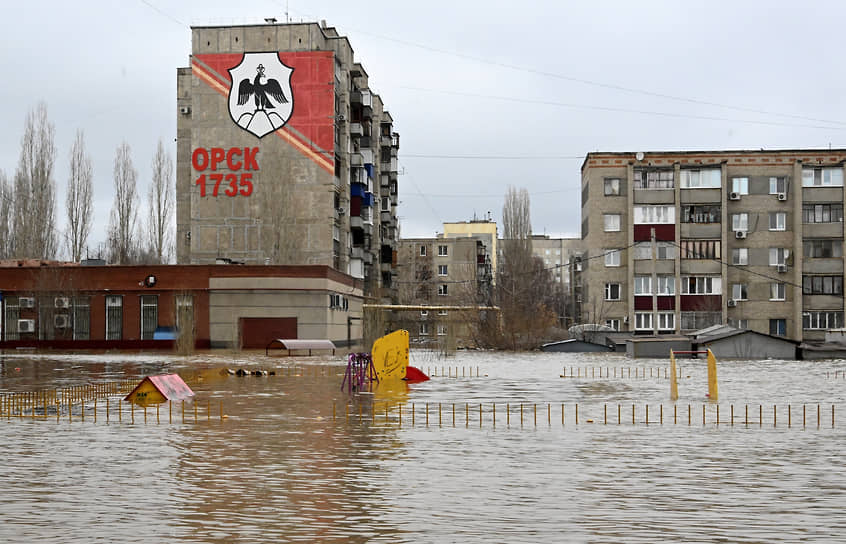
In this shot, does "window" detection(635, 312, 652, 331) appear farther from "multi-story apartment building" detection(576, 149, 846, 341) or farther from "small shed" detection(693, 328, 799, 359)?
"small shed" detection(693, 328, 799, 359)

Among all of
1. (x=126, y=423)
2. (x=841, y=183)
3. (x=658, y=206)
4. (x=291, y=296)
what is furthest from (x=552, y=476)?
(x=841, y=183)

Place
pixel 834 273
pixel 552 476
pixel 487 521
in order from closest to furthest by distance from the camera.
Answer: pixel 487 521, pixel 552 476, pixel 834 273

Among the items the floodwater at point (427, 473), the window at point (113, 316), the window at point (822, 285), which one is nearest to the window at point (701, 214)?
the window at point (822, 285)

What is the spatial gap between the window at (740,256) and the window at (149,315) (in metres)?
48.2

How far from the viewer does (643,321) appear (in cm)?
8381

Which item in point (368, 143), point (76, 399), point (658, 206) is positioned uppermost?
point (368, 143)

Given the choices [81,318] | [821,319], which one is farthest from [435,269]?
[81,318]

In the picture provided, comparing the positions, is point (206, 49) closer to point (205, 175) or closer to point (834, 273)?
point (205, 175)

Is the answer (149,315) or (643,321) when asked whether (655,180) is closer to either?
(643,321)

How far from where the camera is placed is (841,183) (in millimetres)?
84000

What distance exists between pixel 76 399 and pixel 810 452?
60.5 feet

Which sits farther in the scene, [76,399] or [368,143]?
[368,143]

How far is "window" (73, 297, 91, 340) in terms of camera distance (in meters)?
65.9

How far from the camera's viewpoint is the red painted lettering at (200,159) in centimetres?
7294
